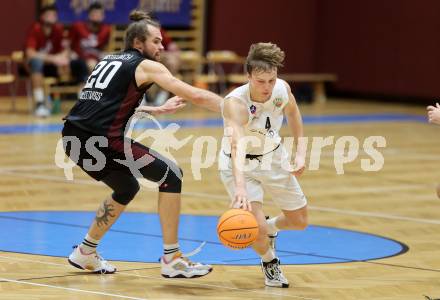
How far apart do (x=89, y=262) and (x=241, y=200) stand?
153cm

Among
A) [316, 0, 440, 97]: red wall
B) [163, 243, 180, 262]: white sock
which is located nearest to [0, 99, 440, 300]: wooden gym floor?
[163, 243, 180, 262]: white sock

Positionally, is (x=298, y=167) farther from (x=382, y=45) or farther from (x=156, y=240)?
(x=382, y=45)

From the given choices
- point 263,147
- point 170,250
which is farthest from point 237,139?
point 170,250

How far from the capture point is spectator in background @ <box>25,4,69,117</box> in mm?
20172

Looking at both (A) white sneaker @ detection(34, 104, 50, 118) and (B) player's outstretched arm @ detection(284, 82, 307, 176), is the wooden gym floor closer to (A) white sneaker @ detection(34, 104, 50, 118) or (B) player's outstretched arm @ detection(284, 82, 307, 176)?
(A) white sneaker @ detection(34, 104, 50, 118)

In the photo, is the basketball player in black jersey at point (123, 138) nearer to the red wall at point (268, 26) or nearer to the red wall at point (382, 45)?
the red wall at point (382, 45)

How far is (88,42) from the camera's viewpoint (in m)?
21.3

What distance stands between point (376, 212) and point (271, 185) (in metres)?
3.92

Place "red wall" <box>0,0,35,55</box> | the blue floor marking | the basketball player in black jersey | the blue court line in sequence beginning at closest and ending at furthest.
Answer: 1. the basketball player in black jersey
2. the blue floor marking
3. the blue court line
4. "red wall" <box>0,0,35,55</box>

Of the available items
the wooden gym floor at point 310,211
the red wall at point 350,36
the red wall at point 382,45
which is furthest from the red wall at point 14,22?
the red wall at point 382,45

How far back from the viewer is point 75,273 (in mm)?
8109

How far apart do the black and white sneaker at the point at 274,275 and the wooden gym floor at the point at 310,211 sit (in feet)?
0.29

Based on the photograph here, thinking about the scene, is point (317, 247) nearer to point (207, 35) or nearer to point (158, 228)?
point (158, 228)

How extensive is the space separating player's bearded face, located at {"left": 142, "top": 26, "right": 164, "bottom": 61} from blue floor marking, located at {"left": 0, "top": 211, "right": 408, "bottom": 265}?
5.93 ft
